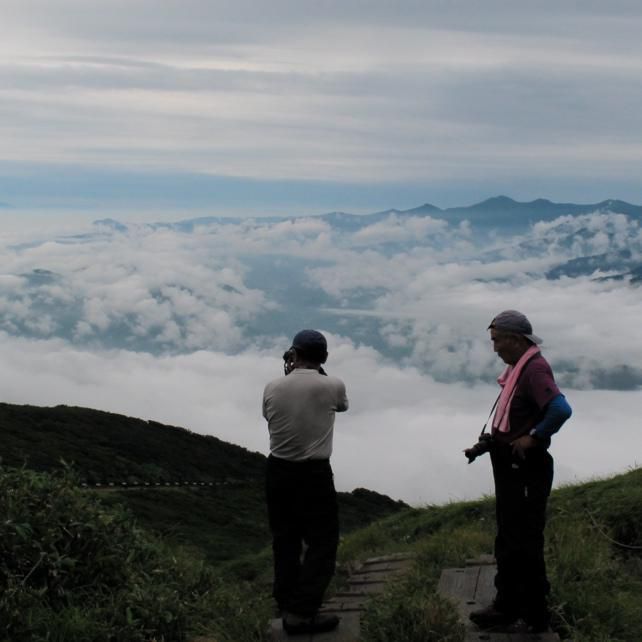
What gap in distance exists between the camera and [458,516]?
47.1 ft

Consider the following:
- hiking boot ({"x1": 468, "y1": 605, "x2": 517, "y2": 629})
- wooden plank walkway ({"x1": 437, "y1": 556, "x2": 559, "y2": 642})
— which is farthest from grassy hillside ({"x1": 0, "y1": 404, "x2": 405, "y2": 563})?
hiking boot ({"x1": 468, "y1": 605, "x2": 517, "y2": 629})

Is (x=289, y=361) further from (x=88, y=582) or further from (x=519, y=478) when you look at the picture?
(x=88, y=582)

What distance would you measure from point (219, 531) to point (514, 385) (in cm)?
2867

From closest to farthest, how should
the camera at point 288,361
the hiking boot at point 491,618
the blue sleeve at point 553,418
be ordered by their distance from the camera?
the blue sleeve at point 553,418 < the hiking boot at point 491,618 < the camera at point 288,361

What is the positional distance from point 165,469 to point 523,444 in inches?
1800

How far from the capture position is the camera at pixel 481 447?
6926 mm

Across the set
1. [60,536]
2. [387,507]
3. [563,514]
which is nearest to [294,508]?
[60,536]

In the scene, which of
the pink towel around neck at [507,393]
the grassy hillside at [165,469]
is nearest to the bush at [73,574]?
the pink towel around neck at [507,393]

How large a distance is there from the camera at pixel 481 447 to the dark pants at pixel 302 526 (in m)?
1.11

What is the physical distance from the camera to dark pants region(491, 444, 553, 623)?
6.86 m

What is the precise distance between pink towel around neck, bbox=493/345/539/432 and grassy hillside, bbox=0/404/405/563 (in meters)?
18.9

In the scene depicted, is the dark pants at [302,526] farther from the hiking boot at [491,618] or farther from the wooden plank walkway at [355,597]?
the hiking boot at [491,618]

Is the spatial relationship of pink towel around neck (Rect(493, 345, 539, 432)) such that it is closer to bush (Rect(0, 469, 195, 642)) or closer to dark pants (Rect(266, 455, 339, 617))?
dark pants (Rect(266, 455, 339, 617))

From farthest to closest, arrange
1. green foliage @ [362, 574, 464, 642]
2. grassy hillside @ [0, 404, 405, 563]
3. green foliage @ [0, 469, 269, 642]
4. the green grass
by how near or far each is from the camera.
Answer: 1. grassy hillside @ [0, 404, 405, 563]
2. green foliage @ [0, 469, 269, 642]
3. the green grass
4. green foliage @ [362, 574, 464, 642]
